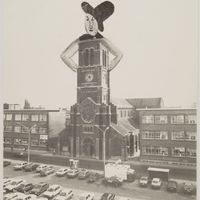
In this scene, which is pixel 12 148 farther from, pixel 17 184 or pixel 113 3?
pixel 113 3

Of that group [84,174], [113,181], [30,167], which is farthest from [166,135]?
[30,167]

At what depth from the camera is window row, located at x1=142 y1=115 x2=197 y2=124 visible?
8.76ft

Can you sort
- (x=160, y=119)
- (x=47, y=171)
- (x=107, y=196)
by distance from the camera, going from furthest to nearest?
1. (x=47, y=171)
2. (x=107, y=196)
3. (x=160, y=119)

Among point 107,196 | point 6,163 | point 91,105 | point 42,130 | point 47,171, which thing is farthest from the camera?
point 6,163

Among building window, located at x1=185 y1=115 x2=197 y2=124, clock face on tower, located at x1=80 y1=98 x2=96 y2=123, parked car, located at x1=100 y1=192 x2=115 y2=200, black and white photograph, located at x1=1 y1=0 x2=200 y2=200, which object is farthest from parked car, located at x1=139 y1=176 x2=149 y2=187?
clock face on tower, located at x1=80 y1=98 x2=96 y2=123

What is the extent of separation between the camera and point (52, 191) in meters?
3.32

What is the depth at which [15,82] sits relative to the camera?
3713mm

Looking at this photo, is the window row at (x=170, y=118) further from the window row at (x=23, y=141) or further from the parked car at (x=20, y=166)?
the parked car at (x=20, y=166)

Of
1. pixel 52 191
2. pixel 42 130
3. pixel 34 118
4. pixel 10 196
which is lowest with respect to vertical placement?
pixel 10 196

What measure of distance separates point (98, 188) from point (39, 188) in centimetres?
71

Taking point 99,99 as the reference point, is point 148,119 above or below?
below

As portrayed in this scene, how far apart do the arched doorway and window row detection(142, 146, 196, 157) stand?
0.54m

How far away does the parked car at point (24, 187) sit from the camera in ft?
11.5

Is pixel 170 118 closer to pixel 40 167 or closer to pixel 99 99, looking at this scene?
pixel 99 99
